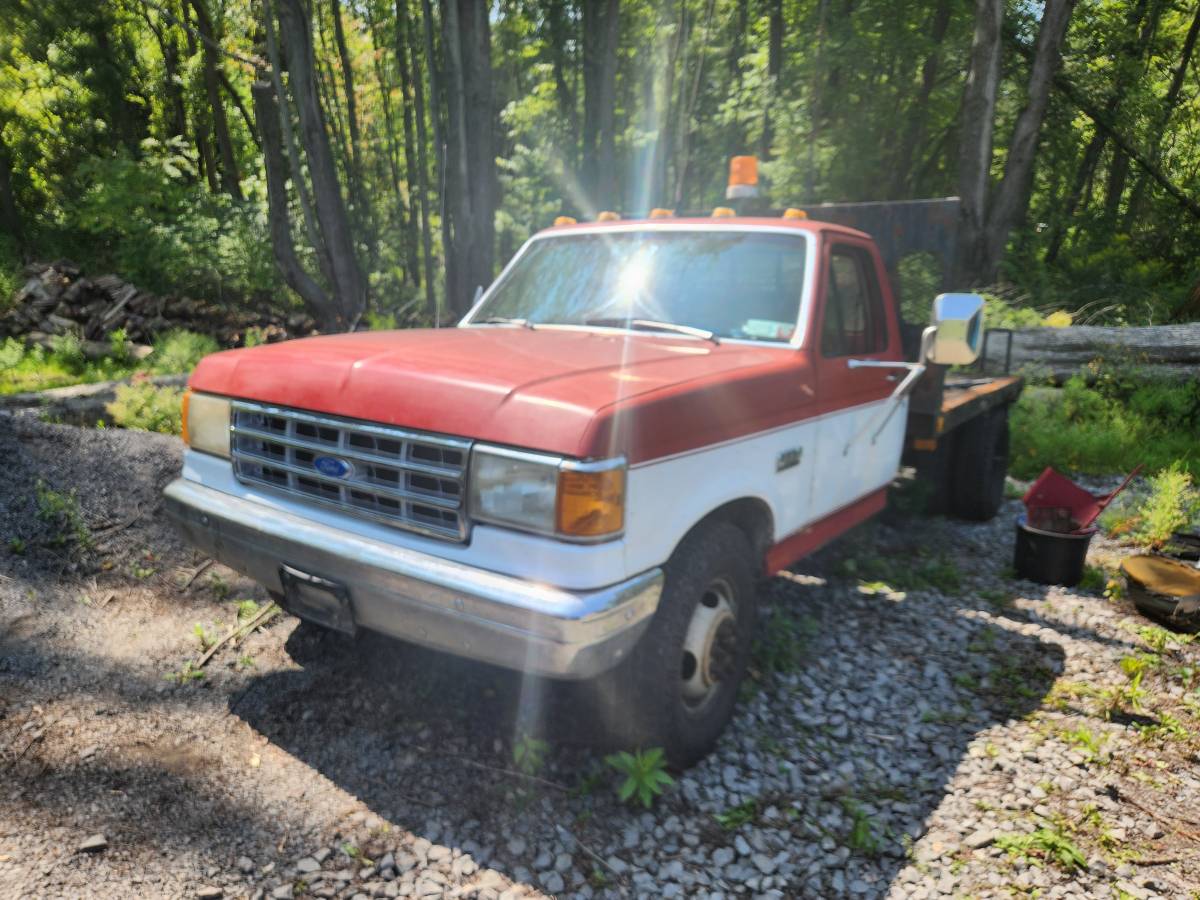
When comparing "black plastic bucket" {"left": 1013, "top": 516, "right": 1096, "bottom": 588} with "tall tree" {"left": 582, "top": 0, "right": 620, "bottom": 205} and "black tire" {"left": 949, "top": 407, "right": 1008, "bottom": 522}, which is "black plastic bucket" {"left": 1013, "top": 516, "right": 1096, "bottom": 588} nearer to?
"black tire" {"left": 949, "top": 407, "right": 1008, "bottom": 522}

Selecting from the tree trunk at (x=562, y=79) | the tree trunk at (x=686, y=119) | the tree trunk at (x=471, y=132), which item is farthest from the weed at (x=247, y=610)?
the tree trunk at (x=562, y=79)

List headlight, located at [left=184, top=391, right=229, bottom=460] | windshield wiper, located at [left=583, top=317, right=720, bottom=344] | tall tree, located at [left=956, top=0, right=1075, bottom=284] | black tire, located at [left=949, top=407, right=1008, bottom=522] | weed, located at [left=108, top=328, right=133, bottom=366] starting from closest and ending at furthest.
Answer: headlight, located at [left=184, top=391, right=229, bottom=460] → windshield wiper, located at [left=583, top=317, right=720, bottom=344] → black tire, located at [left=949, top=407, right=1008, bottom=522] → weed, located at [left=108, top=328, right=133, bottom=366] → tall tree, located at [left=956, top=0, right=1075, bottom=284]

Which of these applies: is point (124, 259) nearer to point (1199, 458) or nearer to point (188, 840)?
point (188, 840)

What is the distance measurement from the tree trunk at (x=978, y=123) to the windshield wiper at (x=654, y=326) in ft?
34.0

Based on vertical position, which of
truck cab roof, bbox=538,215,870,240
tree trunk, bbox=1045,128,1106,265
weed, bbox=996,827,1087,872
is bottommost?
weed, bbox=996,827,1087,872

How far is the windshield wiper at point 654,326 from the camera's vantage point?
356cm

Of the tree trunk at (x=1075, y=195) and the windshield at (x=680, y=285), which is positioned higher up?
the tree trunk at (x=1075, y=195)

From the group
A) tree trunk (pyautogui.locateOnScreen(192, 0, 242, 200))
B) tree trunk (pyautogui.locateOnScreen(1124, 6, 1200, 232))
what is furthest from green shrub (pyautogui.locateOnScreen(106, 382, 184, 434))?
tree trunk (pyautogui.locateOnScreen(1124, 6, 1200, 232))

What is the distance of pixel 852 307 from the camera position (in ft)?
13.5

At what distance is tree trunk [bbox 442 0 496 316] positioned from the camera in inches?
389

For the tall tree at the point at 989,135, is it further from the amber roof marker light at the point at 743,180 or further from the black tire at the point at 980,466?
the amber roof marker light at the point at 743,180

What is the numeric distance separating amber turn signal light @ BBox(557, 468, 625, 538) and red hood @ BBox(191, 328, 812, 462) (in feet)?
0.25

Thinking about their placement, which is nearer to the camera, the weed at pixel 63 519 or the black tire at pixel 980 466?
the weed at pixel 63 519

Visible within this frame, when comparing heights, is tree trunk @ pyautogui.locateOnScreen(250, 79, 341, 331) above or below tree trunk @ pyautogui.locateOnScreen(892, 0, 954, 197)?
below
